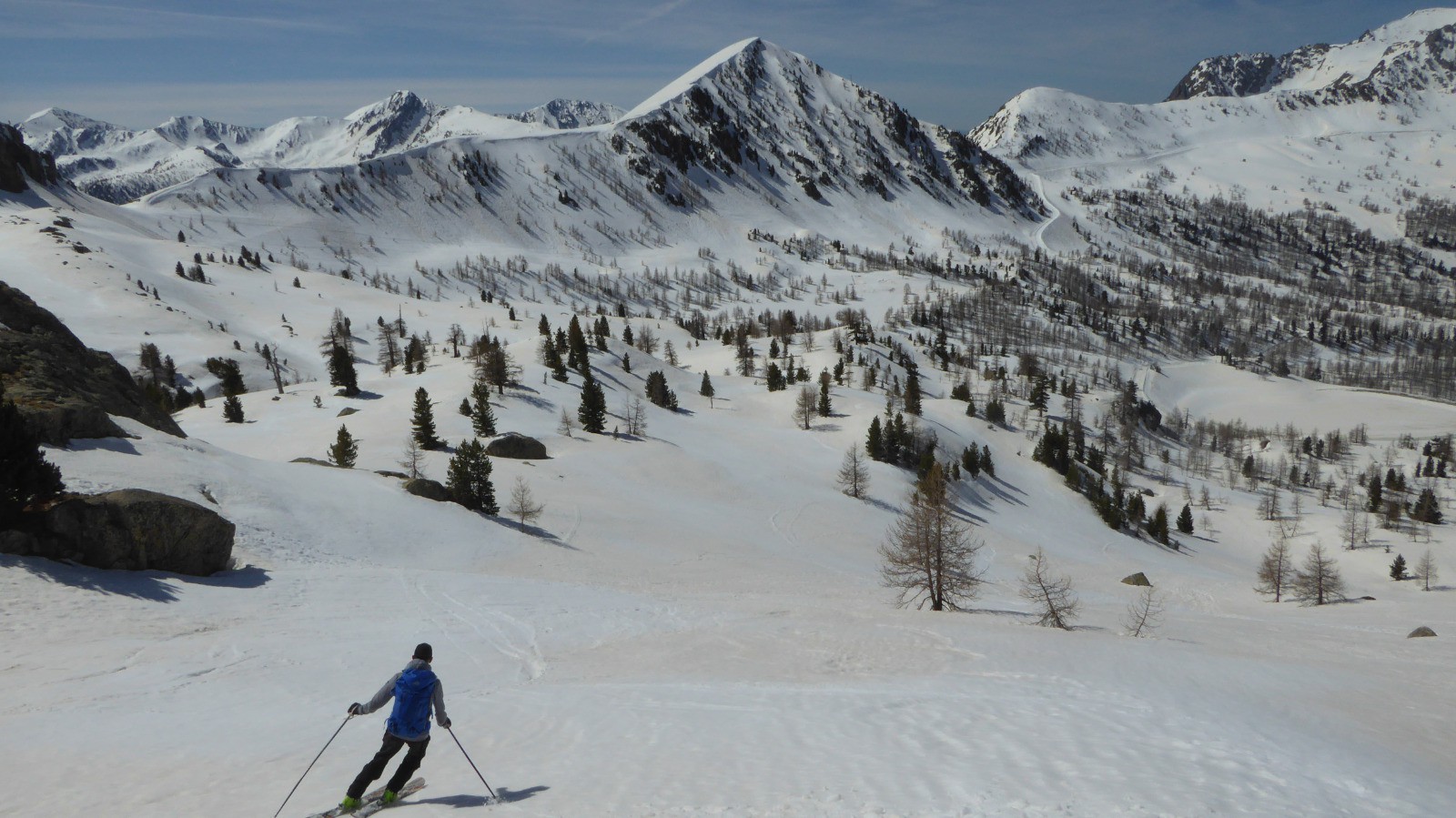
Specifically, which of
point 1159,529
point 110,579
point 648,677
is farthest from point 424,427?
point 1159,529

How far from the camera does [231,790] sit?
10.9 m

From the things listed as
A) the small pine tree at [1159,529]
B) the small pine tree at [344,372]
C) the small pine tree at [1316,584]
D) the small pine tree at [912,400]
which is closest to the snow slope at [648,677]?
the small pine tree at [1316,584]

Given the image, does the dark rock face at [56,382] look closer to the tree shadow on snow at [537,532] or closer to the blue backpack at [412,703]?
the tree shadow on snow at [537,532]

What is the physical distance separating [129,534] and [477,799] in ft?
60.7

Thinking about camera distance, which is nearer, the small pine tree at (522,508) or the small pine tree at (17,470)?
the small pine tree at (17,470)

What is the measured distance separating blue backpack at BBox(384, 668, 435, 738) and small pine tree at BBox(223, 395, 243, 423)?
65631 millimetres

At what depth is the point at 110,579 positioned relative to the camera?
21250 millimetres

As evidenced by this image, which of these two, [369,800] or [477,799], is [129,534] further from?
[477,799]

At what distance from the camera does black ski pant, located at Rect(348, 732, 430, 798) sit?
408 inches

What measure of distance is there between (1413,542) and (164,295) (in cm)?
20212

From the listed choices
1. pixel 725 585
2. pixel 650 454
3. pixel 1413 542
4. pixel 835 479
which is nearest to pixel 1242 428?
pixel 1413 542

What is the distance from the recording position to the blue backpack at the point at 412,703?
427 inches

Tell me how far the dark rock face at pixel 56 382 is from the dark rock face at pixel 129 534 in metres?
7.66

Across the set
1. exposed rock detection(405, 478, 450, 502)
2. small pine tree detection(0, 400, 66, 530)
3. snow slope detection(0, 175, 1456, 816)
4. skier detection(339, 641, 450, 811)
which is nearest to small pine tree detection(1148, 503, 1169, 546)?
snow slope detection(0, 175, 1456, 816)
